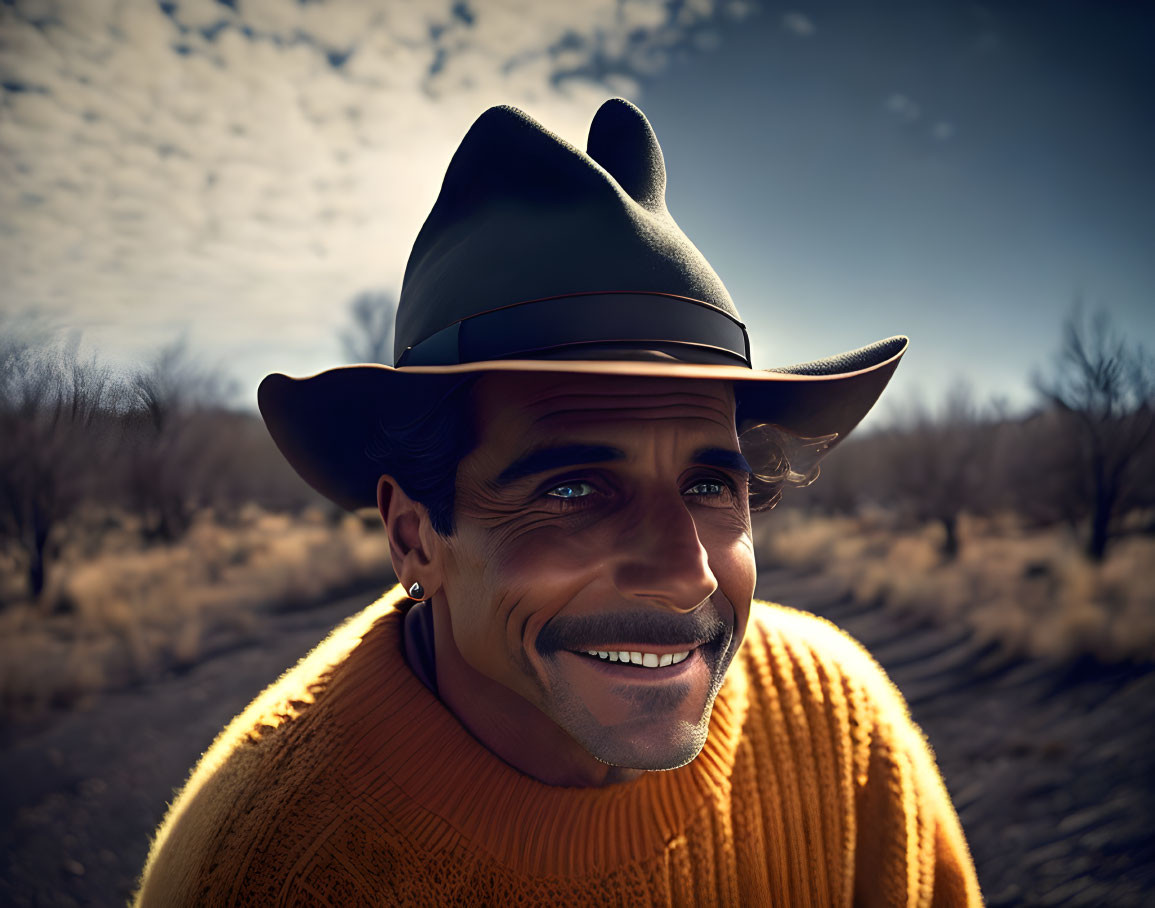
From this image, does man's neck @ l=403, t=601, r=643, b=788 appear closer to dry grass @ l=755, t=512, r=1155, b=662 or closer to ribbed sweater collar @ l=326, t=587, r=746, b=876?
ribbed sweater collar @ l=326, t=587, r=746, b=876

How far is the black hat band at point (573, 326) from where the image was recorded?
1.21 meters

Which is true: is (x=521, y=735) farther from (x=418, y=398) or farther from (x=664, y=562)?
(x=418, y=398)

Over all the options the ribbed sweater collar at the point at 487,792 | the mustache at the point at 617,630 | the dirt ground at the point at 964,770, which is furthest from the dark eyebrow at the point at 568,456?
the dirt ground at the point at 964,770

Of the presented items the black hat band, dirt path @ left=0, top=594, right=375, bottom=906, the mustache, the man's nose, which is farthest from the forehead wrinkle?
dirt path @ left=0, top=594, right=375, bottom=906

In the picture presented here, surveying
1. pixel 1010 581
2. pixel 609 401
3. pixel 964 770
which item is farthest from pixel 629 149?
pixel 1010 581

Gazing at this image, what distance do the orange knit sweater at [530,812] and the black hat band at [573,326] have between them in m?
0.95

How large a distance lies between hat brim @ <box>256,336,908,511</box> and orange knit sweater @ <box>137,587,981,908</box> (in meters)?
0.52

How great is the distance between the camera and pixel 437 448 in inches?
56.7

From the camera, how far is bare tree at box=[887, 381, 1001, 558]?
20.8 meters

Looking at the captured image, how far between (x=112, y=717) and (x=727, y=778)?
10.2 metres

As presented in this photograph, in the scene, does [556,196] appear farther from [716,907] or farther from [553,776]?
[716,907]

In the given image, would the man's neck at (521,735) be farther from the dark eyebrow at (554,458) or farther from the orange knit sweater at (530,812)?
the dark eyebrow at (554,458)

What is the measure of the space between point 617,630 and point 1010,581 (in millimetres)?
17029

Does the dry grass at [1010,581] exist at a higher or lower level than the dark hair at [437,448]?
lower
